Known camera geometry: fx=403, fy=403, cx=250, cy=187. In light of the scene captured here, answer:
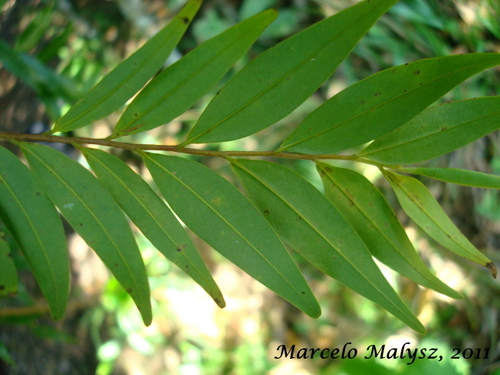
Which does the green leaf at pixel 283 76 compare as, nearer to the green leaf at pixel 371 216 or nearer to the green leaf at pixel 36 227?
the green leaf at pixel 371 216

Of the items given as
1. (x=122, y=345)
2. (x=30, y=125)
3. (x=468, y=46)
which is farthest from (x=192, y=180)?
(x=468, y=46)

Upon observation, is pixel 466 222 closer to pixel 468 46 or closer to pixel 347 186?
pixel 468 46

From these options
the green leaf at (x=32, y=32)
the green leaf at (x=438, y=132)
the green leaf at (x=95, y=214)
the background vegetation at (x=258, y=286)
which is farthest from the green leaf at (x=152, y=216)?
the background vegetation at (x=258, y=286)

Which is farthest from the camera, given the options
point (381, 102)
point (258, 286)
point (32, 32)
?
point (258, 286)

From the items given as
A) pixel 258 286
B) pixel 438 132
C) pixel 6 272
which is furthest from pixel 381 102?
pixel 258 286

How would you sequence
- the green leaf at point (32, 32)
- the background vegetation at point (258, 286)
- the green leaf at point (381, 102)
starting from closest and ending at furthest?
1. the green leaf at point (381, 102)
2. the green leaf at point (32, 32)
3. the background vegetation at point (258, 286)

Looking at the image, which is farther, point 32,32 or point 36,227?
point 32,32

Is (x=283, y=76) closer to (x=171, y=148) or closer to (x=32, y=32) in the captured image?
(x=171, y=148)
